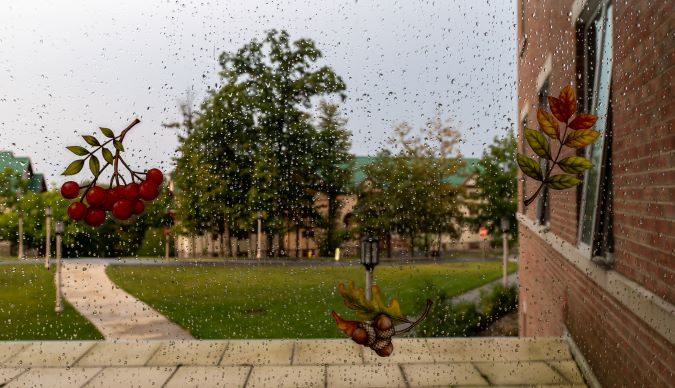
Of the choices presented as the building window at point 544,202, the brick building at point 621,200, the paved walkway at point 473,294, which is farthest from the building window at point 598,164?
the paved walkway at point 473,294

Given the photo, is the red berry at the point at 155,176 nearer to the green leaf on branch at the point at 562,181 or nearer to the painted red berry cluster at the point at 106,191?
the painted red berry cluster at the point at 106,191

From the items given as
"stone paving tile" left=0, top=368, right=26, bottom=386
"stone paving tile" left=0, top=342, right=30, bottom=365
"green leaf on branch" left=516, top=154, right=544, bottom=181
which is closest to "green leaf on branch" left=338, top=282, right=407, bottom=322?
"green leaf on branch" left=516, top=154, right=544, bottom=181

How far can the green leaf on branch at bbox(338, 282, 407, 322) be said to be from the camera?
2.17 ft

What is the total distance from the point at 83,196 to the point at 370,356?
224 cm

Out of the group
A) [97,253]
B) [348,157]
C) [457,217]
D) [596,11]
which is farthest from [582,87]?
[97,253]

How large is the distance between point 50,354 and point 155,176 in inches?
101

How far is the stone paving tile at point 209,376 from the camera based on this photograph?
259 centimetres

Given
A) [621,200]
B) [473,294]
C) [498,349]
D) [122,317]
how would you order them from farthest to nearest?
[122,317] → [473,294] → [498,349] → [621,200]

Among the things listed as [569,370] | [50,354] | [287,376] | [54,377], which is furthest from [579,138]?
[50,354]

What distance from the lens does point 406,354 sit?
9.77ft

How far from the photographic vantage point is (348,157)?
153cm

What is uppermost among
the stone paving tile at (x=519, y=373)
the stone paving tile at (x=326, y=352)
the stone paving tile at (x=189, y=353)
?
the stone paving tile at (x=519, y=373)

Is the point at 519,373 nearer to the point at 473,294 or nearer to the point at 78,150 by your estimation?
the point at 78,150

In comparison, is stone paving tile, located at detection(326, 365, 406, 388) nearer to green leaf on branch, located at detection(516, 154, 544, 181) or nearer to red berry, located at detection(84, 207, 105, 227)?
red berry, located at detection(84, 207, 105, 227)
